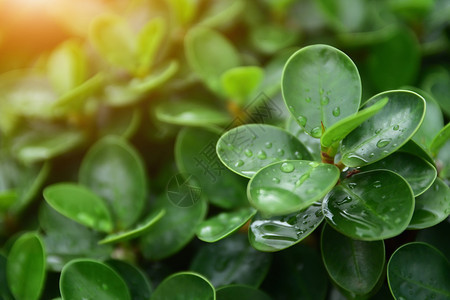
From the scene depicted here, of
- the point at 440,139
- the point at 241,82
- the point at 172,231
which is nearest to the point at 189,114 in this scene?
the point at 241,82

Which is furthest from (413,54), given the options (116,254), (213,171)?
(116,254)

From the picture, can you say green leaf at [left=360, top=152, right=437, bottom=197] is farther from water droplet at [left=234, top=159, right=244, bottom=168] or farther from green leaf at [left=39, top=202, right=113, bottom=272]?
→ green leaf at [left=39, top=202, right=113, bottom=272]

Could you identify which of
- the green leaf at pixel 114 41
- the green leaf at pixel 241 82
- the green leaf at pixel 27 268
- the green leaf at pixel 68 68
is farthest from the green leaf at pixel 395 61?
the green leaf at pixel 27 268

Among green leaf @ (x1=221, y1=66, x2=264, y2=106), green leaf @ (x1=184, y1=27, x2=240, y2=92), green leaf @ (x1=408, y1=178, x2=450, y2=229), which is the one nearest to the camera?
green leaf @ (x1=408, y1=178, x2=450, y2=229)

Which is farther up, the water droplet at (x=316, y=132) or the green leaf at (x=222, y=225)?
the water droplet at (x=316, y=132)

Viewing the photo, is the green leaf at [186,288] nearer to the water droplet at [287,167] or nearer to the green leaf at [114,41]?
the water droplet at [287,167]

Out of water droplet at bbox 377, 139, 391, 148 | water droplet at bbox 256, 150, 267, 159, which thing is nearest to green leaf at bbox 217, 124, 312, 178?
water droplet at bbox 256, 150, 267, 159
